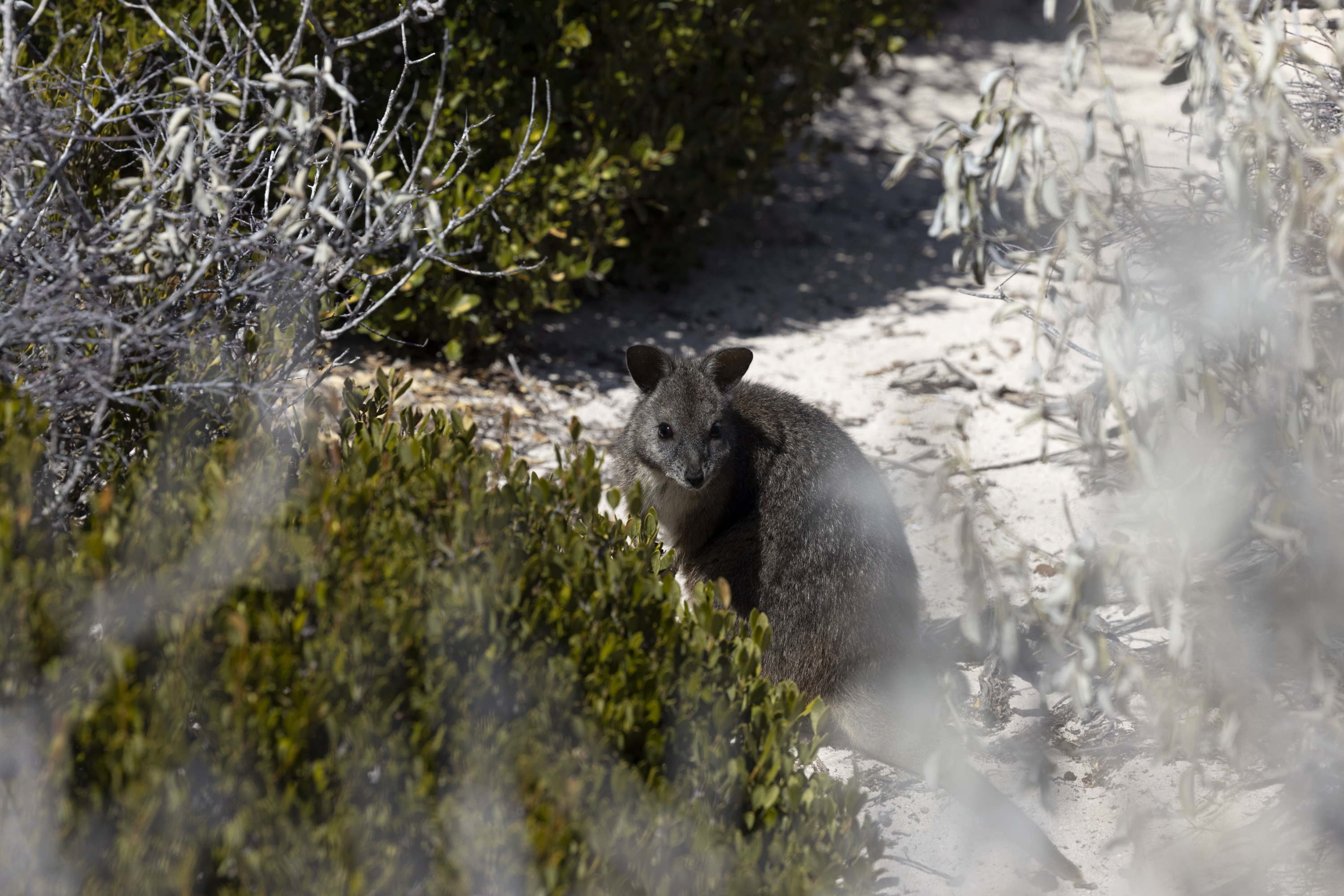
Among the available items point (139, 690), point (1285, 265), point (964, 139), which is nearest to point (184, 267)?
point (139, 690)

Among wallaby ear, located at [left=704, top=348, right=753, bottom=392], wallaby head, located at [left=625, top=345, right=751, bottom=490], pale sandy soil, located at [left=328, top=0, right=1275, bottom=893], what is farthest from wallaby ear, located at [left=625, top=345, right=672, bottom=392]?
pale sandy soil, located at [left=328, top=0, right=1275, bottom=893]

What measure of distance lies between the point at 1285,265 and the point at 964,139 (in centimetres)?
97

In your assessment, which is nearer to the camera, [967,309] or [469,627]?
[469,627]

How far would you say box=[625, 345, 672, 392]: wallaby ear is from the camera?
502 centimetres

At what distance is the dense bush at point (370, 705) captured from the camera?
2465 millimetres

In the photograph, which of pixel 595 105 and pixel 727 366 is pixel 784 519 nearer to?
pixel 727 366

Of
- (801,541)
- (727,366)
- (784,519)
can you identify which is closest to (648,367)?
(727,366)

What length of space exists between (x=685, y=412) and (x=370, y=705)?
2.43 meters

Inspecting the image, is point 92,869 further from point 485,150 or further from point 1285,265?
point 485,150

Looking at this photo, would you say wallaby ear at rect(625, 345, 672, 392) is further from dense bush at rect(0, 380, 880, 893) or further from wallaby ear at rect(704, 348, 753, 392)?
dense bush at rect(0, 380, 880, 893)

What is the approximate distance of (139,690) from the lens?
2.52 meters

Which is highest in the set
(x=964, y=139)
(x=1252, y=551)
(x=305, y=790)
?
(x=964, y=139)

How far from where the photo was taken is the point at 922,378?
→ 727 centimetres

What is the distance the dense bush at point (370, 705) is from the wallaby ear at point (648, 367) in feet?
6.01
